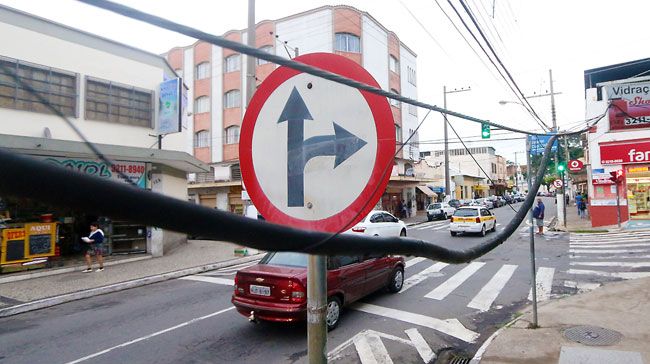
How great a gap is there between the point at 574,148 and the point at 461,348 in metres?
50.3

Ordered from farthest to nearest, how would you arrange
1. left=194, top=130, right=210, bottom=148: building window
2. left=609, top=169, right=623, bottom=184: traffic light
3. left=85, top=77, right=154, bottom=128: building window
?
left=194, top=130, right=210, bottom=148: building window, left=609, top=169, right=623, bottom=184: traffic light, left=85, top=77, right=154, bottom=128: building window

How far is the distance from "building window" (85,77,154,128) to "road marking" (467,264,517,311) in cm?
1362

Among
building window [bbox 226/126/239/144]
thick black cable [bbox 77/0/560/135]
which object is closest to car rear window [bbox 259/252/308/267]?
thick black cable [bbox 77/0/560/135]

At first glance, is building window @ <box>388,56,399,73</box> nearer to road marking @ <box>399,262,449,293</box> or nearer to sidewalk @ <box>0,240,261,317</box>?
sidewalk @ <box>0,240,261,317</box>

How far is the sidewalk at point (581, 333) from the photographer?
15.8ft

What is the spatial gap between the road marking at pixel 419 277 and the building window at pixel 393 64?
24605mm

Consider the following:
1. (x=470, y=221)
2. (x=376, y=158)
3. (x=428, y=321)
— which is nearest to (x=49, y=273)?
(x=428, y=321)

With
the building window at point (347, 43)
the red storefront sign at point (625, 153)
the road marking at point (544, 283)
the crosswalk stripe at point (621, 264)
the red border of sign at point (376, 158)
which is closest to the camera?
the red border of sign at point (376, 158)

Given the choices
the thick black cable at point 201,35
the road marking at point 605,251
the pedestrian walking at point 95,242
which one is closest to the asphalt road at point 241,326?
the pedestrian walking at point 95,242

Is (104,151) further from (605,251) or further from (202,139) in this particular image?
(202,139)

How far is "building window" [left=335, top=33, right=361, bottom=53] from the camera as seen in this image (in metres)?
28.8

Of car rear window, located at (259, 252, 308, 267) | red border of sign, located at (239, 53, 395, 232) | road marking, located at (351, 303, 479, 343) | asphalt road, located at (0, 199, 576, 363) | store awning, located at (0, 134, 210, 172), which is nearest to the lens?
red border of sign, located at (239, 53, 395, 232)

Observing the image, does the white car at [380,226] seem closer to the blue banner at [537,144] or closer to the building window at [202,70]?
the blue banner at [537,144]

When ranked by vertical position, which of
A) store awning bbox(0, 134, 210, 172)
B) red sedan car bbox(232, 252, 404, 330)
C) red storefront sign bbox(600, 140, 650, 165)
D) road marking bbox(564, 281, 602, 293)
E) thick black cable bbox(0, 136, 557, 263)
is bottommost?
road marking bbox(564, 281, 602, 293)
